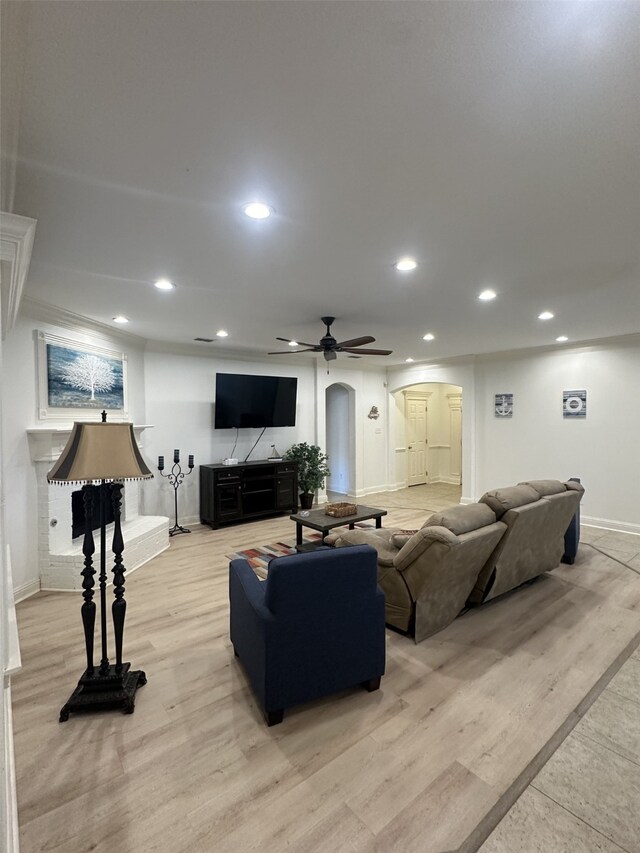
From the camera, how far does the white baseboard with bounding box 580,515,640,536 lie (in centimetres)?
555

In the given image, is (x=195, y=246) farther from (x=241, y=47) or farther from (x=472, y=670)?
(x=472, y=670)

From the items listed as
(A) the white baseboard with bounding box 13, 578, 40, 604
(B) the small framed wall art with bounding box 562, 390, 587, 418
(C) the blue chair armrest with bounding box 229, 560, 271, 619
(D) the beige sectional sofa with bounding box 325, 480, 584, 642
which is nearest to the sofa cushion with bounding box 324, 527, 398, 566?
(D) the beige sectional sofa with bounding box 325, 480, 584, 642

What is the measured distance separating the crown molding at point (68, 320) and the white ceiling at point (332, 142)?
2.34 feet

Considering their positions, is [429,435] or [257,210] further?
[429,435]

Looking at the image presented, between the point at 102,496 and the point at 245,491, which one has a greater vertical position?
the point at 102,496

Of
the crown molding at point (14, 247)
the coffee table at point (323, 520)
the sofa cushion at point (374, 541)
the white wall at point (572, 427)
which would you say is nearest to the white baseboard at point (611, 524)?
the white wall at point (572, 427)

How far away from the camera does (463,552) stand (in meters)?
2.66

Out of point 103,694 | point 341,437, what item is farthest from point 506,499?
point 341,437

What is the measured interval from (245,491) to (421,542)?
4024 mm

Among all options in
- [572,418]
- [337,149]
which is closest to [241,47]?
[337,149]

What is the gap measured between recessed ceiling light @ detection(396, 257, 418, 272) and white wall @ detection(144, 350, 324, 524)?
411 centimetres

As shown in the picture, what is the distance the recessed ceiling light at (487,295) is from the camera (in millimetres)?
3480

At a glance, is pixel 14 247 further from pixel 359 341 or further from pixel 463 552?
pixel 463 552

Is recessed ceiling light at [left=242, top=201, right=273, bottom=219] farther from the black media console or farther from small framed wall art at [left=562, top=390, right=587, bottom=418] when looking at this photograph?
small framed wall art at [left=562, top=390, right=587, bottom=418]
